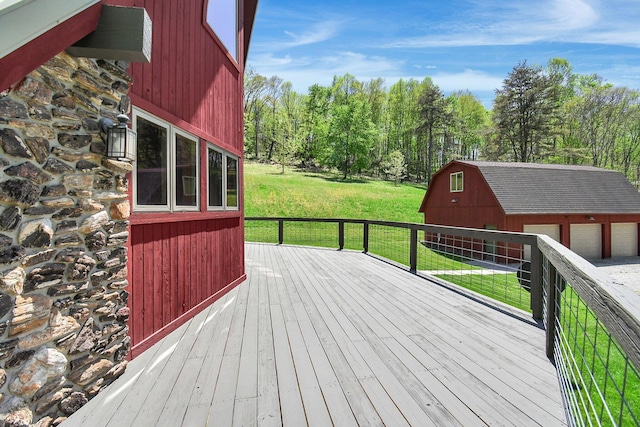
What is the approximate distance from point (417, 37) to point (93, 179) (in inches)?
737

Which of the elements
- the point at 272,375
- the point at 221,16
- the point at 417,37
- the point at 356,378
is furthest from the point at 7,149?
the point at 417,37

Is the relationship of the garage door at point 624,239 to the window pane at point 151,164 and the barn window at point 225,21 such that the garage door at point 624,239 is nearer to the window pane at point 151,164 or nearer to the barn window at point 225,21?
the barn window at point 225,21

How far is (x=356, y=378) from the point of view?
84.6 inches

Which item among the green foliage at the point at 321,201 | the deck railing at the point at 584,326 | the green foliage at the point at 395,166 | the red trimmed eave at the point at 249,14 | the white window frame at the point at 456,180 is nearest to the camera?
the deck railing at the point at 584,326

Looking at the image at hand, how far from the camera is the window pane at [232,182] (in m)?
4.64

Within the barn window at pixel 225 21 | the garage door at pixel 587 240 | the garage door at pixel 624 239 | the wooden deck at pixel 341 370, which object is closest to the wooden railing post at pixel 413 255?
the wooden deck at pixel 341 370

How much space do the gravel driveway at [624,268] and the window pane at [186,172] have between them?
42.9 ft

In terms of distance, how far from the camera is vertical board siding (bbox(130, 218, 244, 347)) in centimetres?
259

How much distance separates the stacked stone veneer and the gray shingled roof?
13.6 meters

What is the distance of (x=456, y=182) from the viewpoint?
50.3 feet

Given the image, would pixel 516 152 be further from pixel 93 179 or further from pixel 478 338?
pixel 93 179

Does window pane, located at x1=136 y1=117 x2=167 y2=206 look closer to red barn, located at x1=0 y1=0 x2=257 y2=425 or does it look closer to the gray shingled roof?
red barn, located at x1=0 y1=0 x2=257 y2=425

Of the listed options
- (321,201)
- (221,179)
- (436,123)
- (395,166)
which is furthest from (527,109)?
(221,179)

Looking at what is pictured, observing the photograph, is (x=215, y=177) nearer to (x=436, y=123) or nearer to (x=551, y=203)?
(x=551, y=203)
